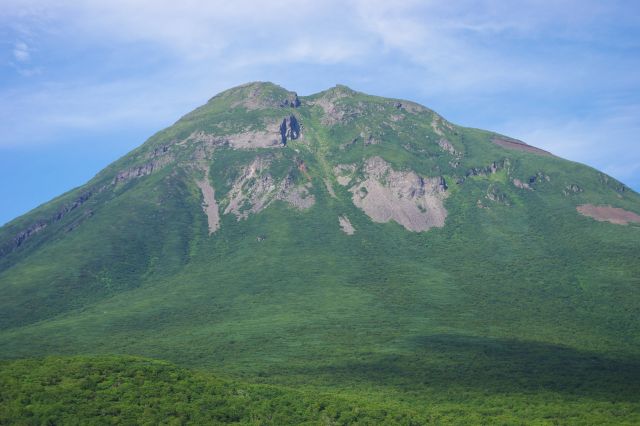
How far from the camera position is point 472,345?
557ft

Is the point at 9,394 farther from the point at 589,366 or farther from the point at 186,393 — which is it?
the point at 589,366

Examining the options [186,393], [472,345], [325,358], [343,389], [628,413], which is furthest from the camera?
[472,345]

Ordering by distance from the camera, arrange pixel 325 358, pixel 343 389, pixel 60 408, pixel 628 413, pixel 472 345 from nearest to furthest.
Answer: pixel 60 408 < pixel 628 413 < pixel 343 389 < pixel 325 358 < pixel 472 345

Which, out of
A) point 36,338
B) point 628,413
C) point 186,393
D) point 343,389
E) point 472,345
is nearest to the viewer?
point 186,393

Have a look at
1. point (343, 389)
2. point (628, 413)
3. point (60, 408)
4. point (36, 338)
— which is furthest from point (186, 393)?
point (36, 338)

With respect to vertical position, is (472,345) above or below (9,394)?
below

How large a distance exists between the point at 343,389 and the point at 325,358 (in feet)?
103

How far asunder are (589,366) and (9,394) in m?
127

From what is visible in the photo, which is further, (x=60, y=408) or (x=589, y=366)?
(x=589, y=366)

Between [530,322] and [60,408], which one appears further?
[530,322]

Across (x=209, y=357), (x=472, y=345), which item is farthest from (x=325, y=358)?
(x=472, y=345)

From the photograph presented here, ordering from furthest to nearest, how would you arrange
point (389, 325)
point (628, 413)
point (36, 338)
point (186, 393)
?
point (389, 325) → point (36, 338) → point (628, 413) → point (186, 393)

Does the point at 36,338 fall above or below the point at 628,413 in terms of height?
above

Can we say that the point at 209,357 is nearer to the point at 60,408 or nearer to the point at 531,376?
the point at 531,376
